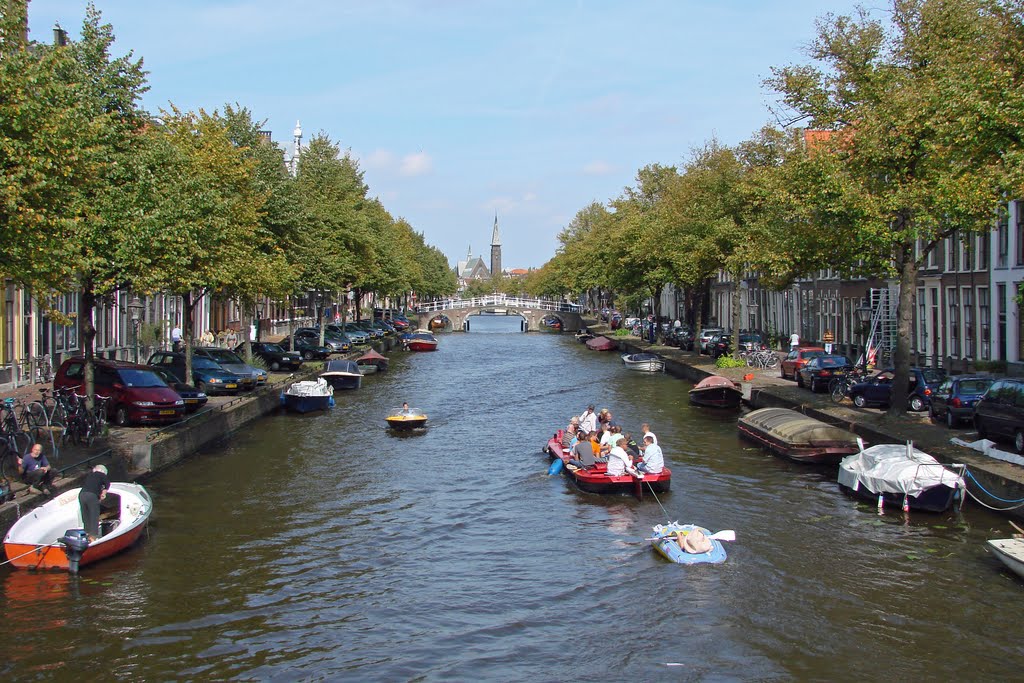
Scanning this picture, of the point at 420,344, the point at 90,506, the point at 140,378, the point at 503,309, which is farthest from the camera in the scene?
the point at 503,309

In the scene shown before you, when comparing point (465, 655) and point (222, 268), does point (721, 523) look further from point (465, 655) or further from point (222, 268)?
point (222, 268)

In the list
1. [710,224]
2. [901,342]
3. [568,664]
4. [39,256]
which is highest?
[710,224]

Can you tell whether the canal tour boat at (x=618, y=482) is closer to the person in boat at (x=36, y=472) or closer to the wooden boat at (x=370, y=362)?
the person in boat at (x=36, y=472)

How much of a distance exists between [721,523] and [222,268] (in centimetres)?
1997

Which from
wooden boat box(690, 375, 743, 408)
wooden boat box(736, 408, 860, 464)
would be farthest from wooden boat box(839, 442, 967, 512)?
wooden boat box(690, 375, 743, 408)

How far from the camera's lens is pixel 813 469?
29453 mm

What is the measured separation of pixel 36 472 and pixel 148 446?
668 cm

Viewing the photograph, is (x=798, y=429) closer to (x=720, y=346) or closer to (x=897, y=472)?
(x=897, y=472)

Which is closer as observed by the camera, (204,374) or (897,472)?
(897,472)

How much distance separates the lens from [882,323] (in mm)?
52438

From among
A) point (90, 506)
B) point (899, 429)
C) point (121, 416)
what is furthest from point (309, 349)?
point (90, 506)

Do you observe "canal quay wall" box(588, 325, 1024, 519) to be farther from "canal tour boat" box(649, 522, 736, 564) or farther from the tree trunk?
"canal tour boat" box(649, 522, 736, 564)

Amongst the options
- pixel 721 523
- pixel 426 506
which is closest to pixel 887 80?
pixel 721 523

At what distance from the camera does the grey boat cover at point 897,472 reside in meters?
22.7
